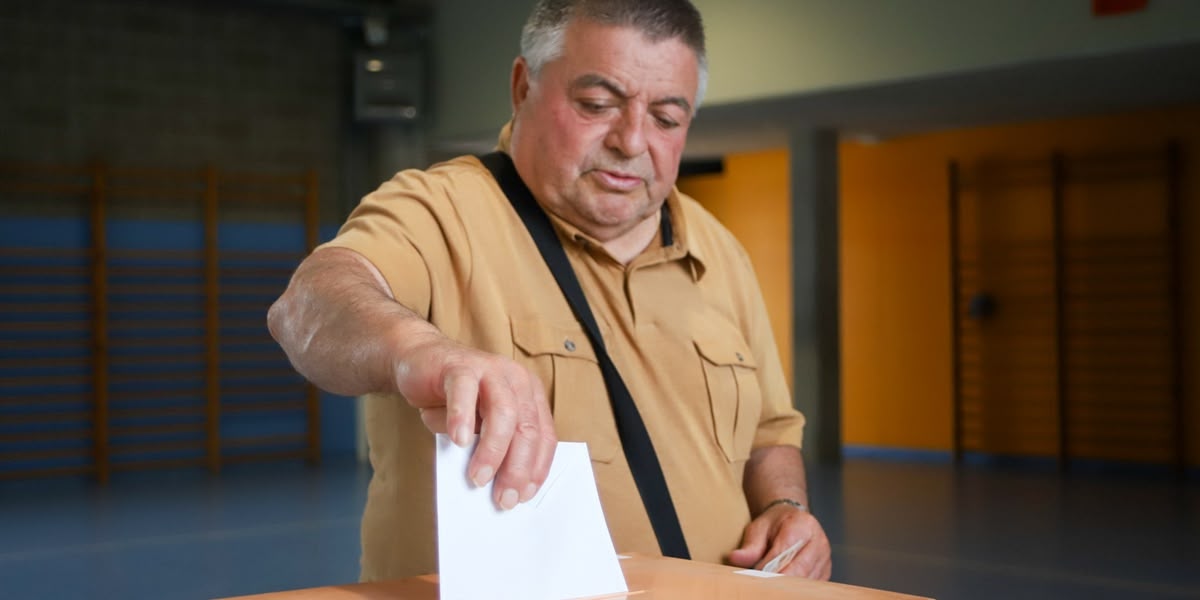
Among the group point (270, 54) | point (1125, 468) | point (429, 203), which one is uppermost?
point (270, 54)

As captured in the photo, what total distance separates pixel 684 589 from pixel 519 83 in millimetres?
863

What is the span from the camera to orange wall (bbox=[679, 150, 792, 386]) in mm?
10148

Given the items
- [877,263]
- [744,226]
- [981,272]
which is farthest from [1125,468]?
[744,226]

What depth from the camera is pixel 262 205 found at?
29.6 ft

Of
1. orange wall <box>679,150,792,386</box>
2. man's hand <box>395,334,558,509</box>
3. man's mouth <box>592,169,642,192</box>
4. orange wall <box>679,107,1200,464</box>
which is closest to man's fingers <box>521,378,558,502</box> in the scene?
man's hand <box>395,334,558,509</box>

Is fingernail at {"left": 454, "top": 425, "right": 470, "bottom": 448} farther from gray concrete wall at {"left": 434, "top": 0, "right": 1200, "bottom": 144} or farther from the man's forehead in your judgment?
gray concrete wall at {"left": 434, "top": 0, "right": 1200, "bottom": 144}

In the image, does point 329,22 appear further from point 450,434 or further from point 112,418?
point 450,434

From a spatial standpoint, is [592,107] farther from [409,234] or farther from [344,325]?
[344,325]

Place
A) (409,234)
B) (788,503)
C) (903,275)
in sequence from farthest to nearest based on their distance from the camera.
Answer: (903,275), (788,503), (409,234)

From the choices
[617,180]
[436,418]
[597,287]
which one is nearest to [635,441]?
[597,287]

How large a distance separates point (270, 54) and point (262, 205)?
1101mm

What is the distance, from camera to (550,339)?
5.13 ft

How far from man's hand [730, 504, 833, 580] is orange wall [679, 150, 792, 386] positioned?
8.33 metres

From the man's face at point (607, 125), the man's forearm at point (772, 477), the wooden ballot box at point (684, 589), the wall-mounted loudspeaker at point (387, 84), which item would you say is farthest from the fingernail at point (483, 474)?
the wall-mounted loudspeaker at point (387, 84)
